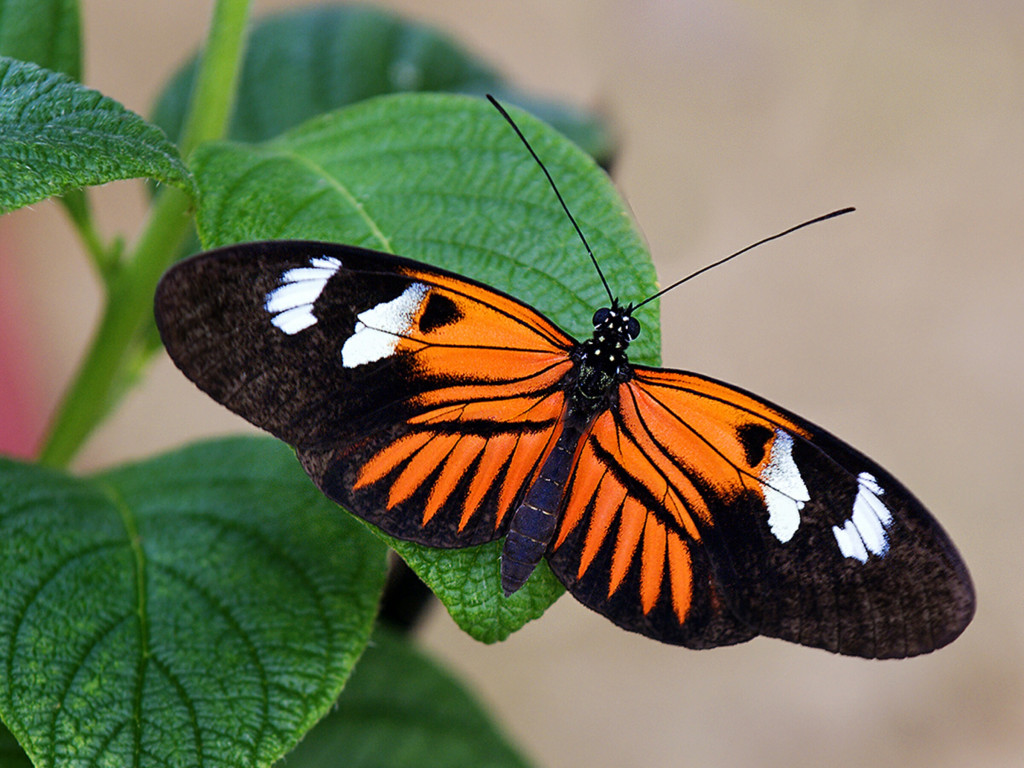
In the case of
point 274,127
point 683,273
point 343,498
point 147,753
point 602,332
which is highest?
point 683,273

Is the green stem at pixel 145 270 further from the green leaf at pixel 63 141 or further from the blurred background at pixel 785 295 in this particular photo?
the blurred background at pixel 785 295

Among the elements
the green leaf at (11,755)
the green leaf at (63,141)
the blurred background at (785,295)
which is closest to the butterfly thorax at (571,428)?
the green leaf at (63,141)

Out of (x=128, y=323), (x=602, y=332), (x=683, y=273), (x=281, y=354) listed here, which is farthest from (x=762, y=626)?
(x=683, y=273)

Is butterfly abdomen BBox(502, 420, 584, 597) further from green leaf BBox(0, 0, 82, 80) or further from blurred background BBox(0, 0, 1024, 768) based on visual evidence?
blurred background BBox(0, 0, 1024, 768)

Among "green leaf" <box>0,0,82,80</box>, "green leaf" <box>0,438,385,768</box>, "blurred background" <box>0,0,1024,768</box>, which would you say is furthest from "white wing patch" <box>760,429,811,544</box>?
"blurred background" <box>0,0,1024,768</box>

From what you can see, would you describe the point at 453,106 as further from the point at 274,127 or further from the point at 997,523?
the point at 997,523

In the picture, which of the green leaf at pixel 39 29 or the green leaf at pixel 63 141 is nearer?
the green leaf at pixel 63 141
